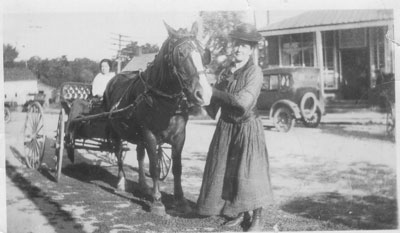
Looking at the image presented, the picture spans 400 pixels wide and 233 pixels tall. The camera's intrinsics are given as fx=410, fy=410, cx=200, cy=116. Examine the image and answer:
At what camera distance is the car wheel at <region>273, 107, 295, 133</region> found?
9.60 ft

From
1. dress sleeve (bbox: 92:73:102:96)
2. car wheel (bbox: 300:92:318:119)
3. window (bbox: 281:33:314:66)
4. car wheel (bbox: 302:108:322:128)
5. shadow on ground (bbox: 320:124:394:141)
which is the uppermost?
window (bbox: 281:33:314:66)

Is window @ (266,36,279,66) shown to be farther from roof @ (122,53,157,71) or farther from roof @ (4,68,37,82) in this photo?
roof @ (4,68,37,82)

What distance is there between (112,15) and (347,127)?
6.28 feet

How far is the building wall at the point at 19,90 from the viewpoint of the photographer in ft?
9.30

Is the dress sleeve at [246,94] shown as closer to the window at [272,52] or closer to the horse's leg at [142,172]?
the horse's leg at [142,172]

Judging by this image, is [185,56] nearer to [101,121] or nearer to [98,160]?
[101,121]

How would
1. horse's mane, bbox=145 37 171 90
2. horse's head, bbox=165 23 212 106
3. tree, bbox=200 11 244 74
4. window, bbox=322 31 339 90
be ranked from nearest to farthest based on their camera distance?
horse's head, bbox=165 23 212 106
horse's mane, bbox=145 37 171 90
tree, bbox=200 11 244 74
window, bbox=322 31 339 90

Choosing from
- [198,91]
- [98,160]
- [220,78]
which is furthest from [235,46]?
[98,160]

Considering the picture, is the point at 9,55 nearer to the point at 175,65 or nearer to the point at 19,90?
the point at 19,90

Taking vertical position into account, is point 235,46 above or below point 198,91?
above

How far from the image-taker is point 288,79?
14.7ft

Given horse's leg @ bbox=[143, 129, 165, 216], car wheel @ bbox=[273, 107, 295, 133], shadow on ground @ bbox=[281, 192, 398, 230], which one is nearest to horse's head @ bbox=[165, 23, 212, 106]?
horse's leg @ bbox=[143, 129, 165, 216]

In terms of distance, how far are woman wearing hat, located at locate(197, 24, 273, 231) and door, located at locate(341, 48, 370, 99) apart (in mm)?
1134

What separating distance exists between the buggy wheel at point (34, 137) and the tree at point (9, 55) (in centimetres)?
38
